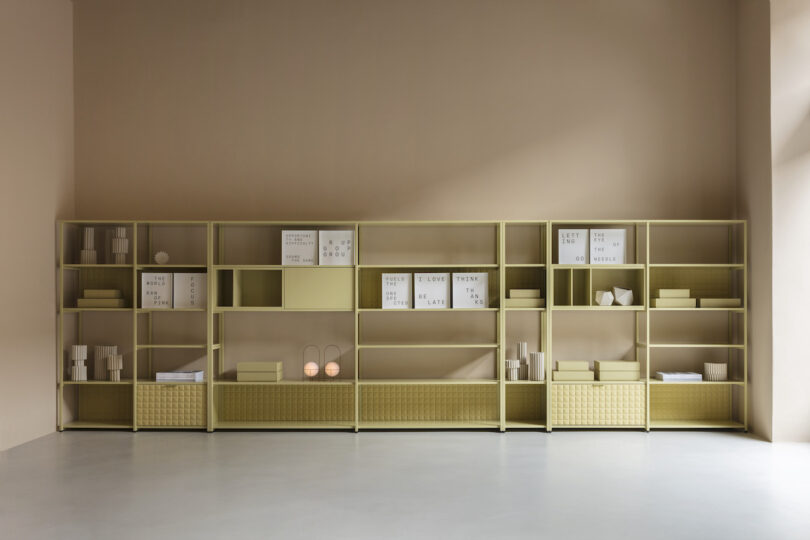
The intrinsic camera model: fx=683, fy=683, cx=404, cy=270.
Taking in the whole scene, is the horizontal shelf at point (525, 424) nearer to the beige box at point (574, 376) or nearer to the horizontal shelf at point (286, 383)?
the beige box at point (574, 376)

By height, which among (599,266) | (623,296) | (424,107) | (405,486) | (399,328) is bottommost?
(405,486)

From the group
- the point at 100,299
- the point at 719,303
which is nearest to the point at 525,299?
the point at 719,303

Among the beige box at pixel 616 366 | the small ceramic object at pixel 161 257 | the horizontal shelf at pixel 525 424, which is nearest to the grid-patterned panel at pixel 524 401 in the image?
the horizontal shelf at pixel 525 424

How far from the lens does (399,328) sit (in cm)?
670

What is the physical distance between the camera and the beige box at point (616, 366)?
248 inches

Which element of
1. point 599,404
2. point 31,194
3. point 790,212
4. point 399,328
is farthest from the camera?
point 399,328

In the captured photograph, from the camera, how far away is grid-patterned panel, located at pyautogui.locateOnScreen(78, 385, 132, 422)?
670 cm

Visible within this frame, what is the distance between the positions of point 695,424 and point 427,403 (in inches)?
99.0

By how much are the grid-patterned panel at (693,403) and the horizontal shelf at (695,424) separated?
9 cm

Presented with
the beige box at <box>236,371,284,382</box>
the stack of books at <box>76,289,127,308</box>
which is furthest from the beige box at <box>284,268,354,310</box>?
the stack of books at <box>76,289,127,308</box>

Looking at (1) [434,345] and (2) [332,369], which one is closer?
(1) [434,345]

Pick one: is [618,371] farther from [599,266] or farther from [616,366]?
[599,266]

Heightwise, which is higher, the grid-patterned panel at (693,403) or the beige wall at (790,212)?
the beige wall at (790,212)

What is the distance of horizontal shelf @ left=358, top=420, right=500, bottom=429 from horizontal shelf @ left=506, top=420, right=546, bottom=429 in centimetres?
13
